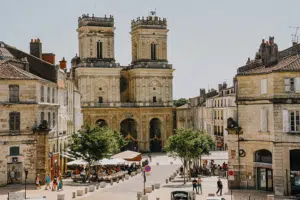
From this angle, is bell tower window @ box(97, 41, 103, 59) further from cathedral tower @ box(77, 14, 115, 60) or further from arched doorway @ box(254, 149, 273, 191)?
arched doorway @ box(254, 149, 273, 191)

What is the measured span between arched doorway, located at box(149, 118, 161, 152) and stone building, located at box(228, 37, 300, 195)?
54147 millimetres

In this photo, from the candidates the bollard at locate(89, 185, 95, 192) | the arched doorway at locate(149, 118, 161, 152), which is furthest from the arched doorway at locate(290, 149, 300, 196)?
the arched doorway at locate(149, 118, 161, 152)

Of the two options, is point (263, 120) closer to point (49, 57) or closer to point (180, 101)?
point (49, 57)

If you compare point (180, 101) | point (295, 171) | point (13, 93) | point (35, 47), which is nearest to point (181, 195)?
point (295, 171)

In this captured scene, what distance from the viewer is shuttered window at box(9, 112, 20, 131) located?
41.8m

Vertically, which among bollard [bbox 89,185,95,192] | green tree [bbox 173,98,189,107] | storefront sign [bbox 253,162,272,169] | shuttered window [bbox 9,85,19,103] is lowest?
bollard [bbox 89,185,95,192]

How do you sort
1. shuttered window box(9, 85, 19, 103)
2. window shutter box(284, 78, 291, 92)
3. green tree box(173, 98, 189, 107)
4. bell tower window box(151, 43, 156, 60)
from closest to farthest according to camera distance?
window shutter box(284, 78, 291, 92) → shuttered window box(9, 85, 19, 103) → bell tower window box(151, 43, 156, 60) → green tree box(173, 98, 189, 107)

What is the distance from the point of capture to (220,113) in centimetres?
8075

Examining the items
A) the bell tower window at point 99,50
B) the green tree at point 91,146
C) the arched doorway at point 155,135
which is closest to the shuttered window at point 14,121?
the green tree at point 91,146

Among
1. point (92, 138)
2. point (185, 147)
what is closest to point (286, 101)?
point (185, 147)

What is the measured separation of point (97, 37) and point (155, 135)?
1889cm

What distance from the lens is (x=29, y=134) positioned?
139 ft

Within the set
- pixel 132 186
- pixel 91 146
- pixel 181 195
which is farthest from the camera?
pixel 91 146

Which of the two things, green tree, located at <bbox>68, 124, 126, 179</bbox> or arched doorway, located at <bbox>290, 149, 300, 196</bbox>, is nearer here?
arched doorway, located at <bbox>290, 149, 300, 196</bbox>
